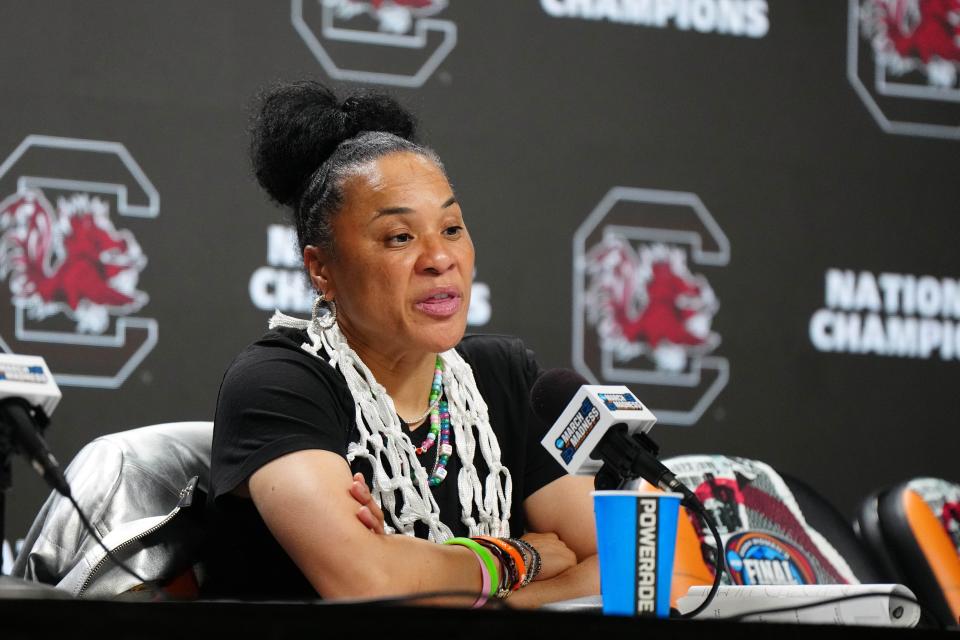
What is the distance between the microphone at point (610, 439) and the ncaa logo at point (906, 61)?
232 centimetres

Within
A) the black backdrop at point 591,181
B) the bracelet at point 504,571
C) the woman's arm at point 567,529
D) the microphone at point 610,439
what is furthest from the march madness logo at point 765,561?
the microphone at point 610,439

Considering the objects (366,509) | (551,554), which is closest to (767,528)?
(551,554)

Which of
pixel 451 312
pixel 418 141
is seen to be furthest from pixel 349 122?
pixel 451 312

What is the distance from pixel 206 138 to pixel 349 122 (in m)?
0.78

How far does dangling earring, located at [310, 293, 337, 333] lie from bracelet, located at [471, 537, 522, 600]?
0.49 meters

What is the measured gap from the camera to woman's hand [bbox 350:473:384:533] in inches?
70.1

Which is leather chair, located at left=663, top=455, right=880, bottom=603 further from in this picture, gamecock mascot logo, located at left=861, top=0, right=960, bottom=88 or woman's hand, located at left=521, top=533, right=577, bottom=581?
gamecock mascot logo, located at left=861, top=0, right=960, bottom=88

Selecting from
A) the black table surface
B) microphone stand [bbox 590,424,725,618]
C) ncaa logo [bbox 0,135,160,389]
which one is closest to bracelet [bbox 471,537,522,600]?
microphone stand [bbox 590,424,725,618]

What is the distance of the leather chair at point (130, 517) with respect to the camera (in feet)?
6.26

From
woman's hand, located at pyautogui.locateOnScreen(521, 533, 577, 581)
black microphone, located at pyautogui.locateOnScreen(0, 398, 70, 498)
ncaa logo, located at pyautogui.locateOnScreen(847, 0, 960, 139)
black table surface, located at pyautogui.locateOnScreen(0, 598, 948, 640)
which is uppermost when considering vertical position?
ncaa logo, located at pyautogui.locateOnScreen(847, 0, 960, 139)

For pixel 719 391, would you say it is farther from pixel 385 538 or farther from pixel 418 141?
pixel 385 538

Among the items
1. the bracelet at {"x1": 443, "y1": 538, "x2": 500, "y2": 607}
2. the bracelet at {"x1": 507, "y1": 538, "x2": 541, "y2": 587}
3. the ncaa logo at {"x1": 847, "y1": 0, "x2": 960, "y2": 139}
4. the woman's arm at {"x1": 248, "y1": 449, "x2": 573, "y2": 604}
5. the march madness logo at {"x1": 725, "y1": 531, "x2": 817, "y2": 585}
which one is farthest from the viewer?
the ncaa logo at {"x1": 847, "y1": 0, "x2": 960, "y2": 139}

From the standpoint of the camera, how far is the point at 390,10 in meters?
3.16

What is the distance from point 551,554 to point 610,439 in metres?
0.67
